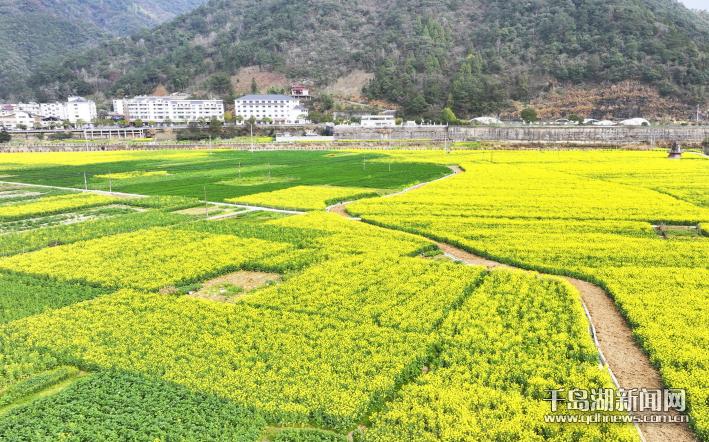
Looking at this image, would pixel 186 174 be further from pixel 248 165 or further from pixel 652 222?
pixel 652 222

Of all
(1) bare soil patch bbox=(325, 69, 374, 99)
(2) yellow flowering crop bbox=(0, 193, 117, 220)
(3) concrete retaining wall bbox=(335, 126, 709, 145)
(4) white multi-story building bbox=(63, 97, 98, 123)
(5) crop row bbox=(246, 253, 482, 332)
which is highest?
(1) bare soil patch bbox=(325, 69, 374, 99)

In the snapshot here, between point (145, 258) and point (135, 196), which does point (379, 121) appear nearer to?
point (135, 196)

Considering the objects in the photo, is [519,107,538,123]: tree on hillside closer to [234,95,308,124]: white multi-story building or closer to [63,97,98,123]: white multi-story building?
[234,95,308,124]: white multi-story building

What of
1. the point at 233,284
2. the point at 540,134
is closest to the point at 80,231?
the point at 233,284

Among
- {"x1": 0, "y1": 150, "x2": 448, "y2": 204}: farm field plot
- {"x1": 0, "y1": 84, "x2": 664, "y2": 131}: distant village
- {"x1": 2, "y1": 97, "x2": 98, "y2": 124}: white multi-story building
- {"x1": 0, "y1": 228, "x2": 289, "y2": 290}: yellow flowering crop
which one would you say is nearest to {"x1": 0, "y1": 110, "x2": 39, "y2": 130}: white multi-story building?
{"x1": 0, "y1": 84, "x2": 664, "y2": 131}: distant village

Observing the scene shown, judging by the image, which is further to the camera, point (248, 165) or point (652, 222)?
point (248, 165)

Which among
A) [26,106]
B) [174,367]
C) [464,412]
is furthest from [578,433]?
[26,106]
